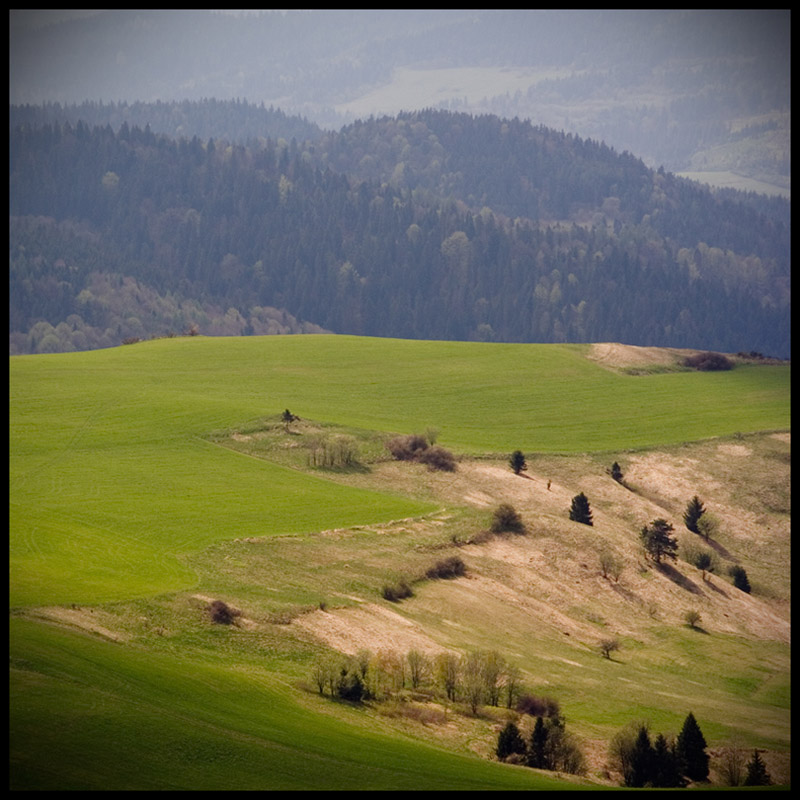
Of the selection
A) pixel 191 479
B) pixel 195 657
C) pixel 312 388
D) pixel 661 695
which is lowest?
pixel 661 695

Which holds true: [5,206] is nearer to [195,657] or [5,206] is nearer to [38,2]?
[38,2]

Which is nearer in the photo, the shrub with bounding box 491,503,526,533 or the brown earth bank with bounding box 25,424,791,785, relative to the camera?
the brown earth bank with bounding box 25,424,791,785

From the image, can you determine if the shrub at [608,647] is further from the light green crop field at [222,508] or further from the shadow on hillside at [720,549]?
the shadow on hillside at [720,549]

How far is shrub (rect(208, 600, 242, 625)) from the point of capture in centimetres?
5066

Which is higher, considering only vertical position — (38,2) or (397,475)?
(38,2)

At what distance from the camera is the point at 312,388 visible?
11694 cm

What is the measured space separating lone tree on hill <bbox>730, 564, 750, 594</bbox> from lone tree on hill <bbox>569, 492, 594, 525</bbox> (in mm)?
10794

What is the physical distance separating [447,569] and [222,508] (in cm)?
1512

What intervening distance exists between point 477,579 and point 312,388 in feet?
169

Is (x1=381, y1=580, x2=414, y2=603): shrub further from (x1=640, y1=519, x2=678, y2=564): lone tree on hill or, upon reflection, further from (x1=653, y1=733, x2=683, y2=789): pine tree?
(x1=640, y1=519, x2=678, y2=564): lone tree on hill

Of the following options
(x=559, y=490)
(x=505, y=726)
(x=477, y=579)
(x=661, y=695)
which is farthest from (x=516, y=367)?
(x=505, y=726)

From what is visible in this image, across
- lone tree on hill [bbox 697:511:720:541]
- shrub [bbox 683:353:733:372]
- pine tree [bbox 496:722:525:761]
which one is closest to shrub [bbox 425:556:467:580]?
pine tree [bbox 496:722:525:761]

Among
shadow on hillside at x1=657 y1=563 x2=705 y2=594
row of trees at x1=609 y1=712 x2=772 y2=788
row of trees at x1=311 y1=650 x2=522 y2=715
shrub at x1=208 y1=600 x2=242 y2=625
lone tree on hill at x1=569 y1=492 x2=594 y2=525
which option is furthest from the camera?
→ lone tree on hill at x1=569 y1=492 x2=594 y2=525

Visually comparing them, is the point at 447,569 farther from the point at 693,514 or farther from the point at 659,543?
the point at 693,514
